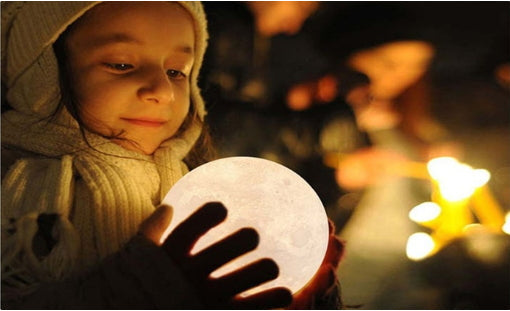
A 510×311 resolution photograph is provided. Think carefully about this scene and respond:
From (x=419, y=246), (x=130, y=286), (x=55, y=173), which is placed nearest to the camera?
(x=130, y=286)

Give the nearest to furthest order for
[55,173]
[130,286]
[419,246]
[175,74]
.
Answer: [130,286], [55,173], [175,74], [419,246]

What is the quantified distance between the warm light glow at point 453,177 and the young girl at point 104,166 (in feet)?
1.50

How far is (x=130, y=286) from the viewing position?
0.84 m

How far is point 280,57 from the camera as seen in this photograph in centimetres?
128

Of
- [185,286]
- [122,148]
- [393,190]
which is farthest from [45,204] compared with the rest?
[393,190]

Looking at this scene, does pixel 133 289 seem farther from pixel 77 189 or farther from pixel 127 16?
pixel 127 16

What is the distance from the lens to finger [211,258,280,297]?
0.84 m

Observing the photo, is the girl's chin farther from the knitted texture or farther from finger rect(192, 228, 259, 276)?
finger rect(192, 228, 259, 276)

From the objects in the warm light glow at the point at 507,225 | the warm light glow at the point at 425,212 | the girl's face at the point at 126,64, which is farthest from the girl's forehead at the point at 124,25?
the warm light glow at the point at 507,225

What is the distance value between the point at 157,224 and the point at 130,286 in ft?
0.33

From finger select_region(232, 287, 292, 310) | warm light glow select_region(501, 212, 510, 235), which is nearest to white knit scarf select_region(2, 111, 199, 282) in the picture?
finger select_region(232, 287, 292, 310)

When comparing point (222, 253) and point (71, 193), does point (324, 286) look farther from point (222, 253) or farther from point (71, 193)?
point (71, 193)

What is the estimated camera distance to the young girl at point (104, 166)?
33.2 inches

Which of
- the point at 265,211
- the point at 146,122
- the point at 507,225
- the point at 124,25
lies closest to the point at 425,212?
the point at 507,225
